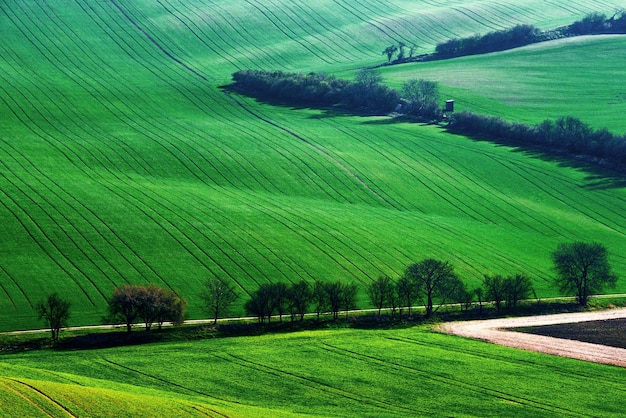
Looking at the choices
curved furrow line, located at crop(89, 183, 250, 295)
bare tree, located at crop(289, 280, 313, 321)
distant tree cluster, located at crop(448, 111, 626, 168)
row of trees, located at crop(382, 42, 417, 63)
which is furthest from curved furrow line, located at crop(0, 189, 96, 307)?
row of trees, located at crop(382, 42, 417, 63)

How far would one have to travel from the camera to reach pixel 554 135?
146750 mm

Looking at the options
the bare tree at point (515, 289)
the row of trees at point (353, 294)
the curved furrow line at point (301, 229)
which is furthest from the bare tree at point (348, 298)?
the bare tree at point (515, 289)

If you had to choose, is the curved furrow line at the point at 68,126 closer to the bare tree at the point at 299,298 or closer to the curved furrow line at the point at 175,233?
the curved furrow line at the point at 175,233

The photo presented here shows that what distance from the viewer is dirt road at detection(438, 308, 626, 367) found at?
248ft

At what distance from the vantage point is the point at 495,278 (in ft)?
312

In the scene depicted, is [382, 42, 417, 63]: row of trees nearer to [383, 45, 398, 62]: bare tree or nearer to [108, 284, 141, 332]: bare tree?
[383, 45, 398, 62]: bare tree

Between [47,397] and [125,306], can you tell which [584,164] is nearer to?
[125,306]

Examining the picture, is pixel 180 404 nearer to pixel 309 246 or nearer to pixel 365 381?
pixel 365 381

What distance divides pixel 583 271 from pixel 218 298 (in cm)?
3610

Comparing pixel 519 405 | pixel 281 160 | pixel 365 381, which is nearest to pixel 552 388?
pixel 519 405

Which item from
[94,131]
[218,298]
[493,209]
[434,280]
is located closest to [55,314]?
[218,298]

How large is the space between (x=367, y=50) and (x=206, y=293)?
113280mm

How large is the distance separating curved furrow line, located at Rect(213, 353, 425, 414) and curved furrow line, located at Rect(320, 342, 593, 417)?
20.5 feet

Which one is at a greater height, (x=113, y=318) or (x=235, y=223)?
(x=235, y=223)
